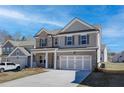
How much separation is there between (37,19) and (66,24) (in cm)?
475

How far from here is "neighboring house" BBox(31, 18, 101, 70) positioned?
1201 inches

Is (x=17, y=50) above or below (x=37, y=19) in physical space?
below

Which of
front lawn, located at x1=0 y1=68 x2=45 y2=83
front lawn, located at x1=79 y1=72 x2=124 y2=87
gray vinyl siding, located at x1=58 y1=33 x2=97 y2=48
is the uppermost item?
gray vinyl siding, located at x1=58 y1=33 x2=97 y2=48

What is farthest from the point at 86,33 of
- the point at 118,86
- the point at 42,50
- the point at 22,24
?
the point at 118,86

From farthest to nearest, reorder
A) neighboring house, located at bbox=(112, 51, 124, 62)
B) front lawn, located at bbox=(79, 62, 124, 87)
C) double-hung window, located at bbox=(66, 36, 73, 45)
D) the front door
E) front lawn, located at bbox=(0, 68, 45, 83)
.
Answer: neighboring house, located at bbox=(112, 51, 124, 62) → the front door → double-hung window, located at bbox=(66, 36, 73, 45) → front lawn, located at bbox=(0, 68, 45, 83) → front lawn, located at bbox=(79, 62, 124, 87)

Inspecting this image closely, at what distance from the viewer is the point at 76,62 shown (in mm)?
31391

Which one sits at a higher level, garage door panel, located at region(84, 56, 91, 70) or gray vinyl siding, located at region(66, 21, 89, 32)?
gray vinyl siding, located at region(66, 21, 89, 32)

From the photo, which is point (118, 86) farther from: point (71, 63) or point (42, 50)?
point (42, 50)

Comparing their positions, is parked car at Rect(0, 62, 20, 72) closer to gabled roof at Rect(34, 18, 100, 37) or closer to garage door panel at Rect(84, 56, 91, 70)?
gabled roof at Rect(34, 18, 100, 37)

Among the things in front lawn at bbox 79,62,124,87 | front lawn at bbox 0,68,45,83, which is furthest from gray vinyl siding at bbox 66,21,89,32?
front lawn at bbox 0,68,45,83
